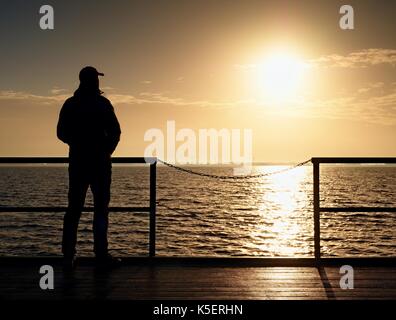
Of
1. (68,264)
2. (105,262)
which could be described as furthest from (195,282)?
(68,264)

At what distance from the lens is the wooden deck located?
4.39 meters

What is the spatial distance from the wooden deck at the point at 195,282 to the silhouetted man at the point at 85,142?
25.7 inches

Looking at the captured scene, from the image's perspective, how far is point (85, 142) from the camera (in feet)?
18.2

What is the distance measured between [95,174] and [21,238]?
26.3 m

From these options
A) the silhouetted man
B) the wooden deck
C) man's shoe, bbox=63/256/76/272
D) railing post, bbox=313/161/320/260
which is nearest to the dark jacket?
the silhouetted man

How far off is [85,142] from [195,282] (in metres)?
1.96

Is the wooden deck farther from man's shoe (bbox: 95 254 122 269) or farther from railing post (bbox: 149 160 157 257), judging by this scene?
railing post (bbox: 149 160 157 257)

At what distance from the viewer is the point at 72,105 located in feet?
18.1

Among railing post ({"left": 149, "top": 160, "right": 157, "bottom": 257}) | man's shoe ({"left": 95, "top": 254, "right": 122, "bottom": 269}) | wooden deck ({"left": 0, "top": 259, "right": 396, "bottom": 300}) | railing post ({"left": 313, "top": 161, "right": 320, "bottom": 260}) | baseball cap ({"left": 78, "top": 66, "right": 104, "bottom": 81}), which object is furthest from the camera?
railing post ({"left": 313, "top": 161, "right": 320, "bottom": 260})

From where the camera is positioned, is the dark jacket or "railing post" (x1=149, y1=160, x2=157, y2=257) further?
"railing post" (x1=149, y1=160, x2=157, y2=257)

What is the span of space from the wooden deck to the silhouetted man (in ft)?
2.14

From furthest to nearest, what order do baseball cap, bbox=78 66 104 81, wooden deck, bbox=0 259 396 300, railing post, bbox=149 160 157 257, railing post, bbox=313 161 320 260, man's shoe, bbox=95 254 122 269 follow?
railing post, bbox=313 161 320 260
railing post, bbox=149 160 157 257
man's shoe, bbox=95 254 122 269
baseball cap, bbox=78 66 104 81
wooden deck, bbox=0 259 396 300

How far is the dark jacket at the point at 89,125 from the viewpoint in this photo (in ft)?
18.1

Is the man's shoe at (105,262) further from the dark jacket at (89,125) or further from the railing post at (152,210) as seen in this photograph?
the dark jacket at (89,125)
